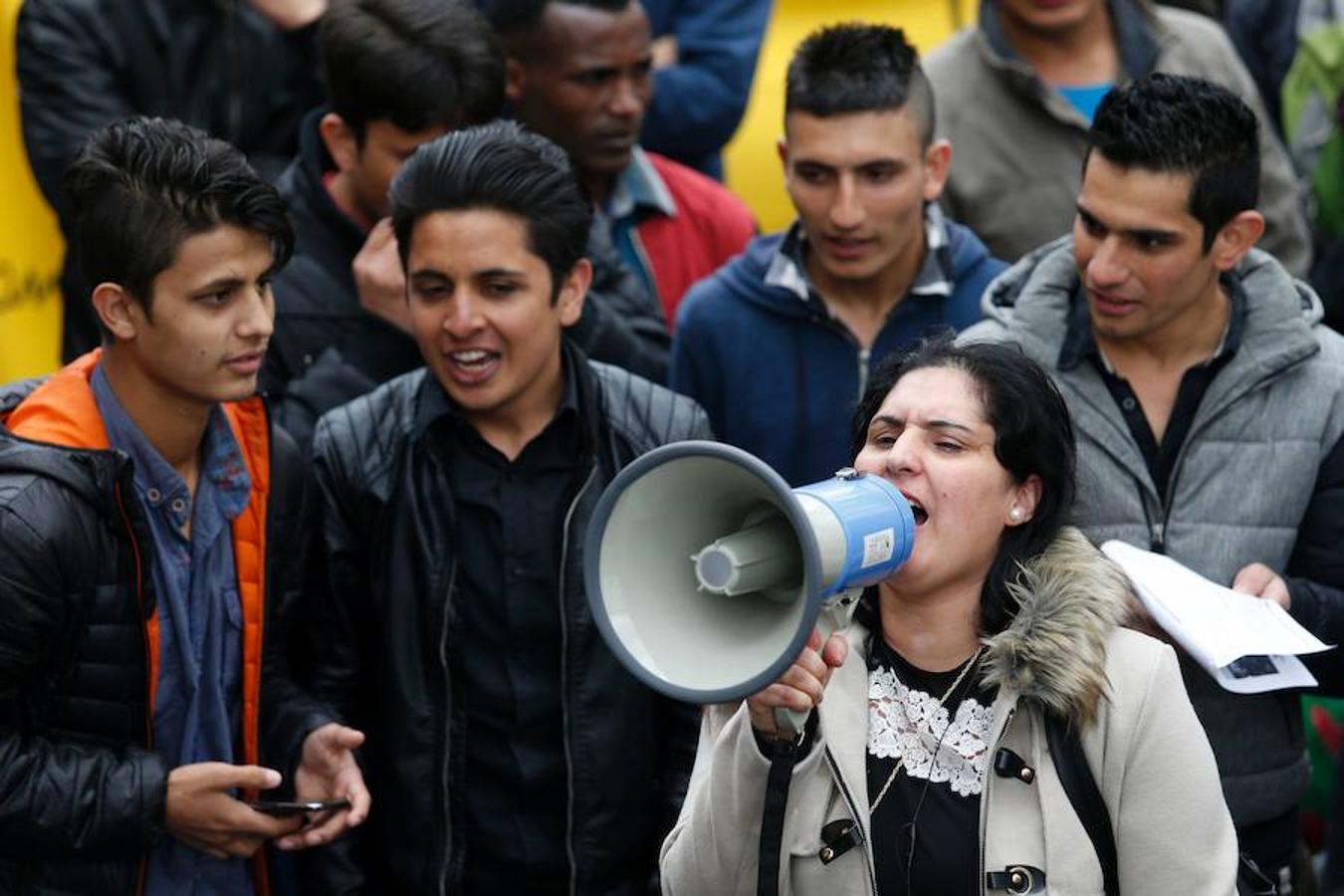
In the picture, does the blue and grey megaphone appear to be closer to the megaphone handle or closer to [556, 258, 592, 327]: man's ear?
the megaphone handle

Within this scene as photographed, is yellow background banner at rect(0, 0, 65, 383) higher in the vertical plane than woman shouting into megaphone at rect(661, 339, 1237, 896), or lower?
higher

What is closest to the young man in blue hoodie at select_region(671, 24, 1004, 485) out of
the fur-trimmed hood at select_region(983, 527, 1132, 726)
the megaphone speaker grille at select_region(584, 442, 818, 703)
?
the fur-trimmed hood at select_region(983, 527, 1132, 726)

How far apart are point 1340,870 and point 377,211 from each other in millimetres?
2921

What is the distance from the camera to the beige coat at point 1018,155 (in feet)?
21.1

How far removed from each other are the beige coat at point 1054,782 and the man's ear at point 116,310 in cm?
155

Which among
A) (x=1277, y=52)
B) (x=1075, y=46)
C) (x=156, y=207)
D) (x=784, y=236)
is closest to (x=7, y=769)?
(x=156, y=207)

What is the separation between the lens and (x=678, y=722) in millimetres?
4867

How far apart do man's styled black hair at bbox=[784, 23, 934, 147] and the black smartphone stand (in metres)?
2.28

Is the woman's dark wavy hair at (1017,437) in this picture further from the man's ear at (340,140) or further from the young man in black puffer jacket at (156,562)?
the man's ear at (340,140)

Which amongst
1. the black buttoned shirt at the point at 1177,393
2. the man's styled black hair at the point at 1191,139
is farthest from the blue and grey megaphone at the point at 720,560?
the man's styled black hair at the point at 1191,139

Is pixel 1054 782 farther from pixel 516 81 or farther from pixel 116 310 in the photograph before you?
pixel 516 81

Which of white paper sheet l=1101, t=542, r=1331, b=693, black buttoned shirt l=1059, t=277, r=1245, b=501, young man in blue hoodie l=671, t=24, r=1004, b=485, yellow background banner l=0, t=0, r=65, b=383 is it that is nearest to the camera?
white paper sheet l=1101, t=542, r=1331, b=693

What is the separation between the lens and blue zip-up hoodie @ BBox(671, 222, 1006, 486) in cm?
560

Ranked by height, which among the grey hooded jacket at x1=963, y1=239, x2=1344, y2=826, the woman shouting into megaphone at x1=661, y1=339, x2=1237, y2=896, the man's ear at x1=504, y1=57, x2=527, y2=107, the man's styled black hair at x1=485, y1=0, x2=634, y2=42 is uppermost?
the man's styled black hair at x1=485, y1=0, x2=634, y2=42
